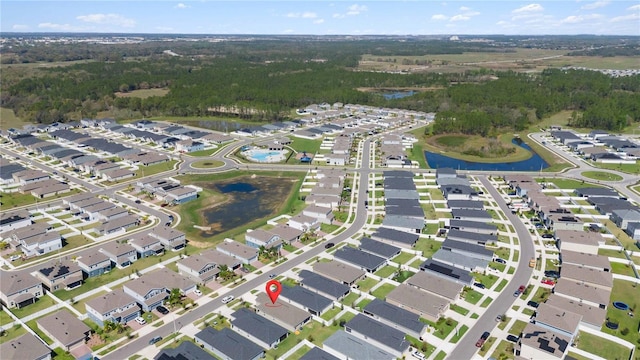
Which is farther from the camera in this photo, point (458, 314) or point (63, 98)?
point (63, 98)

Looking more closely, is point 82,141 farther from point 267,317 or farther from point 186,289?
point 267,317

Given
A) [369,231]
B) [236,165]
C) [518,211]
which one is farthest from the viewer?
[236,165]

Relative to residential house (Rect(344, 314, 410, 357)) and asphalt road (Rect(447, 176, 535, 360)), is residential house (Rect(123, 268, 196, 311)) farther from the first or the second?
asphalt road (Rect(447, 176, 535, 360))

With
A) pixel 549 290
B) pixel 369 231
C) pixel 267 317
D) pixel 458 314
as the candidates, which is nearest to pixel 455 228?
pixel 369 231

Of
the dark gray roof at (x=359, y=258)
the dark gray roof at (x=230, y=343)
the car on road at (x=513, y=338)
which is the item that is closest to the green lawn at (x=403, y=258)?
the dark gray roof at (x=359, y=258)

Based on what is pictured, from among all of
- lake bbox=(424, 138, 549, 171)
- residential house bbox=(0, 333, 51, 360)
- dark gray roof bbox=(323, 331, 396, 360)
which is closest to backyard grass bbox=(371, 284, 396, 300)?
dark gray roof bbox=(323, 331, 396, 360)

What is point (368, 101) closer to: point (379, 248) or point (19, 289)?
point (379, 248)

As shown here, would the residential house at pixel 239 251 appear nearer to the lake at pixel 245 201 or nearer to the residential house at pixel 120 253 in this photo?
the lake at pixel 245 201

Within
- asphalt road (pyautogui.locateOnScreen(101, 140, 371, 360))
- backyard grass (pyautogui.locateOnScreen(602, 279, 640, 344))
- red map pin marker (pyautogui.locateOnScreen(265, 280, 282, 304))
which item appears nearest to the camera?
asphalt road (pyautogui.locateOnScreen(101, 140, 371, 360))

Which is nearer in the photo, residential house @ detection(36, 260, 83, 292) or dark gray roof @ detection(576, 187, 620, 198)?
residential house @ detection(36, 260, 83, 292)
